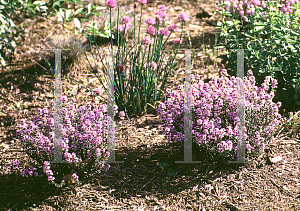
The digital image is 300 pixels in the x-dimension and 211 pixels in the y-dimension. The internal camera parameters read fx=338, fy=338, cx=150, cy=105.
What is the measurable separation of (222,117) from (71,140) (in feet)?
4.59

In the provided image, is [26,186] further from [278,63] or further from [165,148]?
[278,63]

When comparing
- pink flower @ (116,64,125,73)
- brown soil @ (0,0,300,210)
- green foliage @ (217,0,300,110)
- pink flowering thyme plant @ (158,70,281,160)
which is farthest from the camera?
green foliage @ (217,0,300,110)

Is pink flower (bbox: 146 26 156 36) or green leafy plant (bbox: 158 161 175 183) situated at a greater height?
pink flower (bbox: 146 26 156 36)

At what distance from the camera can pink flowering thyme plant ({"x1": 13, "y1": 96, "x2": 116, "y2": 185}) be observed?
9.16 ft

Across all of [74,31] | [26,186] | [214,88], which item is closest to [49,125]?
[26,186]

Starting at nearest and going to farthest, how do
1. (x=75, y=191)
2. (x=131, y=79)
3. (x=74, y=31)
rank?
(x=75, y=191), (x=131, y=79), (x=74, y=31)

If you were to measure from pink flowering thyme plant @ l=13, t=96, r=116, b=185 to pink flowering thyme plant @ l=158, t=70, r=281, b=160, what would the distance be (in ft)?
1.98

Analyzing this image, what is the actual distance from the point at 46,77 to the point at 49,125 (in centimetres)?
182

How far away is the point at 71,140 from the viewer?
2.93 m

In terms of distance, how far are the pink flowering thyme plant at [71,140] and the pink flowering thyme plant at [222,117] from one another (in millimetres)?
603

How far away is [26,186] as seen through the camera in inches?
116
